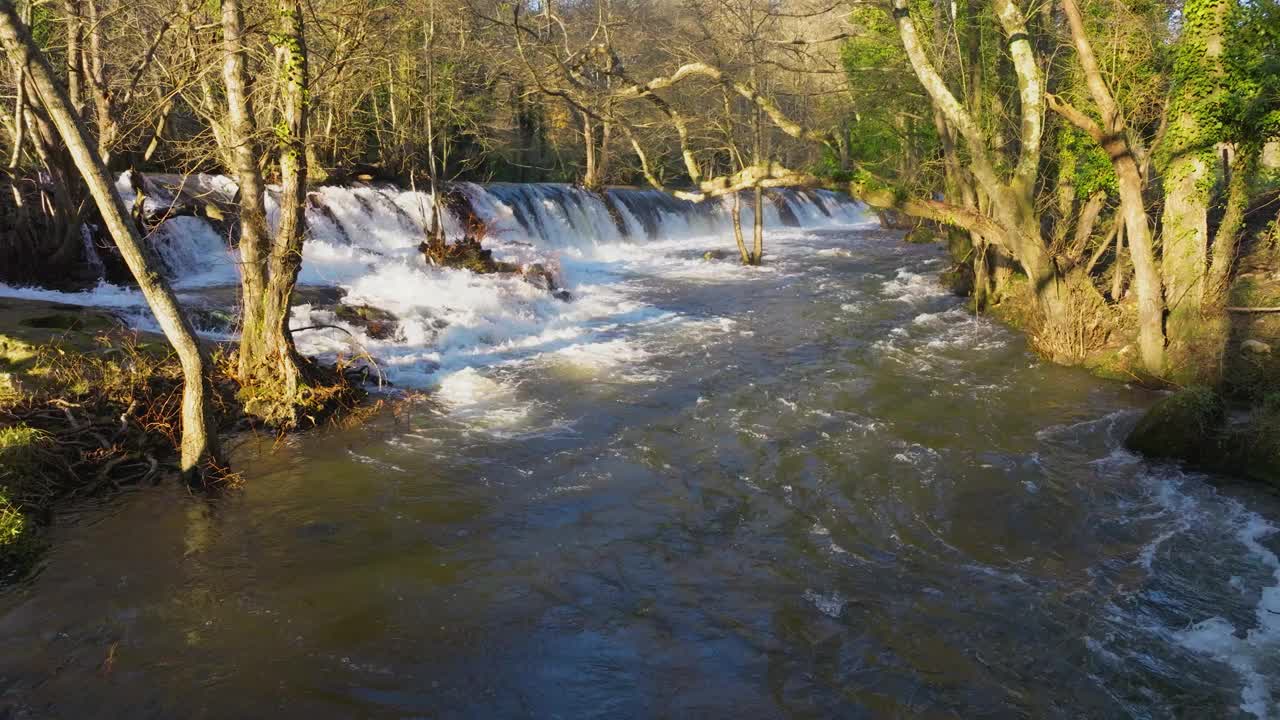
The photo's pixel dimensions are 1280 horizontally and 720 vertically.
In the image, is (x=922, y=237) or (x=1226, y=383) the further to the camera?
(x=922, y=237)

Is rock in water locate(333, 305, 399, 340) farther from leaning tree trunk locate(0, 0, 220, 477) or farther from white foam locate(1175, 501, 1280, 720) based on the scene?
white foam locate(1175, 501, 1280, 720)

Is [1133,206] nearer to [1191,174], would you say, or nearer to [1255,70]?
[1191,174]

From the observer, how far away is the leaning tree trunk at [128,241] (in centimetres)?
518

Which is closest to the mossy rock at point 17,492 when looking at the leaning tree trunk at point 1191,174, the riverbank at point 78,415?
the riverbank at point 78,415

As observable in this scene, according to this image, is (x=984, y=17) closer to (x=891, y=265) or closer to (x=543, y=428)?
(x=891, y=265)

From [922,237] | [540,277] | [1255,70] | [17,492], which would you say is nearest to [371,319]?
[540,277]

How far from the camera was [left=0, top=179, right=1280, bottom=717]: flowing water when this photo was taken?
15.0ft

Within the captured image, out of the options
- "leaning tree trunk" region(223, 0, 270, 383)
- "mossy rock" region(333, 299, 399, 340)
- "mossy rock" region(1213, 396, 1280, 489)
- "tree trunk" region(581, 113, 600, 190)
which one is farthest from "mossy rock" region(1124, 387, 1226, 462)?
"tree trunk" region(581, 113, 600, 190)

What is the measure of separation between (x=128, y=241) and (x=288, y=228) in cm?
251

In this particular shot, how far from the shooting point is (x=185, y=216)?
612 inches

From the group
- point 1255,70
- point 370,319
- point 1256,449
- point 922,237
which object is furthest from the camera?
point 922,237

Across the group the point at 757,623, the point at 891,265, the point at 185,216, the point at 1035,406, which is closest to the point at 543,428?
the point at 757,623

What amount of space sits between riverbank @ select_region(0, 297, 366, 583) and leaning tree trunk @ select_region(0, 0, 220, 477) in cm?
51

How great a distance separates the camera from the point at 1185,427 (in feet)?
25.2
